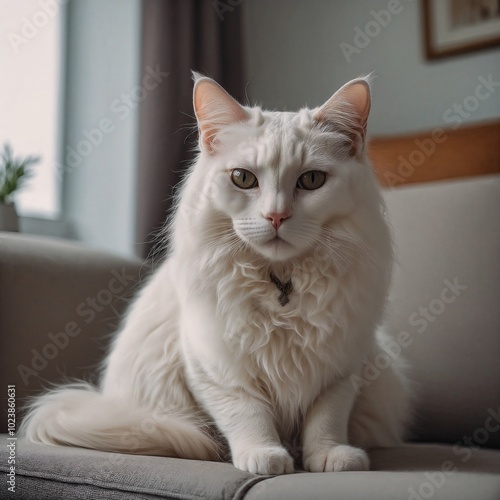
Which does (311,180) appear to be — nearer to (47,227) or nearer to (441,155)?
(441,155)

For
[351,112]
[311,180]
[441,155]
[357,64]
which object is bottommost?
[311,180]

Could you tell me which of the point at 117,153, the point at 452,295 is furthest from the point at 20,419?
the point at 117,153

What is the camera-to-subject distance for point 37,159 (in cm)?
213

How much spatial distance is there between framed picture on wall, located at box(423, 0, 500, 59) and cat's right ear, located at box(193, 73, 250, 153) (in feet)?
6.31

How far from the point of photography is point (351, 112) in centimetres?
117

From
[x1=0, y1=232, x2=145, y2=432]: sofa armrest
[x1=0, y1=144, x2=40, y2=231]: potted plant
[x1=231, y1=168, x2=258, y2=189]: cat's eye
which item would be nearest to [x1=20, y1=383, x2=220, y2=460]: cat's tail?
[x1=0, y1=232, x2=145, y2=432]: sofa armrest

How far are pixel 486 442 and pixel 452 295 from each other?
388mm

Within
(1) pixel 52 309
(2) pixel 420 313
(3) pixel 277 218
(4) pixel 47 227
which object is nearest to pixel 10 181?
(4) pixel 47 227

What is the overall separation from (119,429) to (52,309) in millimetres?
522

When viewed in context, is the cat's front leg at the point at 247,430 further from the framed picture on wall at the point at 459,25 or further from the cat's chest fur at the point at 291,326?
the framed picture on wall at the point at 459,25

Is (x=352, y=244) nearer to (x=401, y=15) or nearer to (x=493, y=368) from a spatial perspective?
(x=493, y=368)

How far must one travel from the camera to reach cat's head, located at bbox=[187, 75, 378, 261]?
1.08 m

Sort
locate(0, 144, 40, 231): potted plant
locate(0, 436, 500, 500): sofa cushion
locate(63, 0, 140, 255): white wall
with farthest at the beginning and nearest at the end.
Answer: locate(63, 0, 140, 255): white wall
locate(0, 144, 40, 231): potted plant
locate(0, 436, 500, 500): sofa cushion

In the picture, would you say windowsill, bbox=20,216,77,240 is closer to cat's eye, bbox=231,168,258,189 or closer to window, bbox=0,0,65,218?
window, bbox=0,0,65,218
